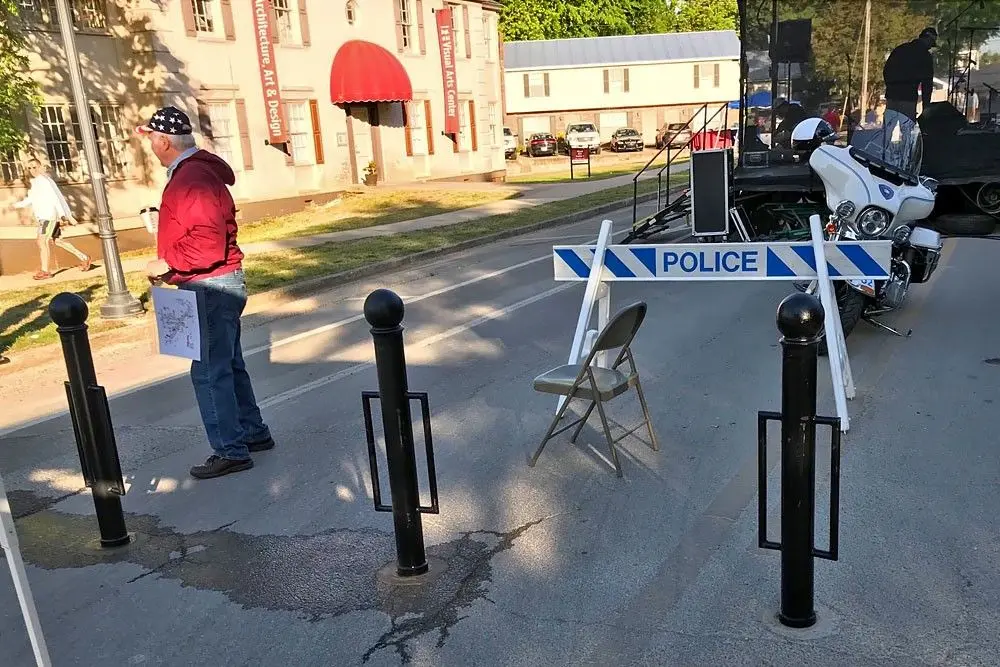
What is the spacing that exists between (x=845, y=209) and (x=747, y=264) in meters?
2.60

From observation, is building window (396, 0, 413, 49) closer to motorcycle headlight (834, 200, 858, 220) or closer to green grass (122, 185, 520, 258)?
green grass (122, 185, 520, 258)

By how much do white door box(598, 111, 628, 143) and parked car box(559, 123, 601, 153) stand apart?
224 inches

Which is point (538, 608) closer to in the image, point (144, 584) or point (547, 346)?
point (144, 584)

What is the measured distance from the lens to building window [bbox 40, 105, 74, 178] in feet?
57.7

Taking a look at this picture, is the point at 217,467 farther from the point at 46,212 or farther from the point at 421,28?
the point at 421,28

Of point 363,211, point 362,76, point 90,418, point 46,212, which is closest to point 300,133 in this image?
point 362,76

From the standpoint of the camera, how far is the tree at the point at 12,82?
1427 centimetres

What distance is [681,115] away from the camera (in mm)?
58281

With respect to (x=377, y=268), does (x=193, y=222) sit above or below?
above

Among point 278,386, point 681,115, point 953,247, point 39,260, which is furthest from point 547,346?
point 681,115

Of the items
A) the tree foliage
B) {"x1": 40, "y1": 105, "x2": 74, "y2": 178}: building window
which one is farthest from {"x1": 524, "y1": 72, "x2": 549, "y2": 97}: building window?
{"x1": 40, "y1": 105, "x2": 74, "y2": 178}: building window

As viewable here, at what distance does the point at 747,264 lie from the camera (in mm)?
5523

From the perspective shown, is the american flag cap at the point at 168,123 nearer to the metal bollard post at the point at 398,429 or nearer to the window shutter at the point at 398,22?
the metal bollard post at the point at 398,429

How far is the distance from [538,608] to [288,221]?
745 inches
